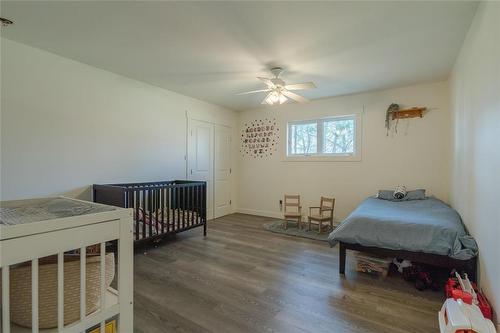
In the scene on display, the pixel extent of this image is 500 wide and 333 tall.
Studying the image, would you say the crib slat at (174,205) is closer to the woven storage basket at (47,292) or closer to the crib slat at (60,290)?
the woven storage basket at (47,292)

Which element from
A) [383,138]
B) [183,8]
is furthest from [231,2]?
[383,138]

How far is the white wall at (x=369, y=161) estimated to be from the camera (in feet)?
12.2

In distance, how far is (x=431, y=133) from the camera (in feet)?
12.3

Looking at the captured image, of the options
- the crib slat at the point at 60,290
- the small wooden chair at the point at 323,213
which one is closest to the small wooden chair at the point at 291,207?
the small wooden chair at the point at 323,213

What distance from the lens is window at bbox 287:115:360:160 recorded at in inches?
175

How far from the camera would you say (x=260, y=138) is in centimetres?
543

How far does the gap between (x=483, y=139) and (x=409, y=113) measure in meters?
2.26

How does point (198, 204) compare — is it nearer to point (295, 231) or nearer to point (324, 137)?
point (295, 231)

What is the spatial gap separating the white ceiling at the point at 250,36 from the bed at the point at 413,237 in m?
1.78

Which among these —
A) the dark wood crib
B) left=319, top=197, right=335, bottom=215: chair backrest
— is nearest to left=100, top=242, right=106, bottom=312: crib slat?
the dark wood crib

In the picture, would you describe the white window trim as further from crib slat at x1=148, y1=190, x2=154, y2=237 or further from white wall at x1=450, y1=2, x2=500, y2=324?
crib slat at x1=148, y1=190, x2=154, y2=237

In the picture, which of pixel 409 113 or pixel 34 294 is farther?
pixel 409 113

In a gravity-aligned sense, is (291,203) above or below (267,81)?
below

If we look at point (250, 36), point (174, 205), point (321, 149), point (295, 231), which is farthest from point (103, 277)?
point (321, 149)
